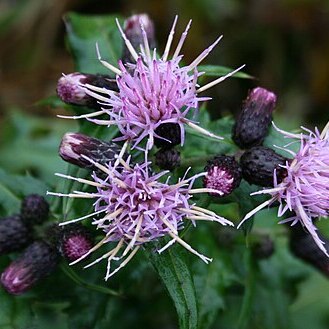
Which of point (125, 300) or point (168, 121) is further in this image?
point (125, 300)

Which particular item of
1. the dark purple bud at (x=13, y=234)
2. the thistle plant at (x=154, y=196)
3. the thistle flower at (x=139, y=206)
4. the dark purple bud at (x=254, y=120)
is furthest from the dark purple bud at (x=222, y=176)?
the dark purple bud at (x=13, y=234)

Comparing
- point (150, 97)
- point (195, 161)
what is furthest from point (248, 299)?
point (150, 97)

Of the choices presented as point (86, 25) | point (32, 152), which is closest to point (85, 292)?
point (86, 25)

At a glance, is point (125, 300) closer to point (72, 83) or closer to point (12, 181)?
point (12, 181)

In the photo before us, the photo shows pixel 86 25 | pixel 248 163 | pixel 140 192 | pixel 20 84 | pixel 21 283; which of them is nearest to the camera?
pixel 140 192

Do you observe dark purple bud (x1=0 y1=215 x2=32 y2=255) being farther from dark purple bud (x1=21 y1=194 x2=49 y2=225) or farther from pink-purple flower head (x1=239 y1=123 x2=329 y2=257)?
pink-purple flower head (x1=239 y1=123 x2=329 y2=257)

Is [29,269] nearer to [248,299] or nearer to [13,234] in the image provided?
[13,234]

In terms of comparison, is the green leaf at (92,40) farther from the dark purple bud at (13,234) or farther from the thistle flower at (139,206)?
the thistle flower at (139,206)

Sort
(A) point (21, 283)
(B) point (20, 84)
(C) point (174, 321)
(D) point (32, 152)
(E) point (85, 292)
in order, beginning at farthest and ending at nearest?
(B) point (20, 84), (D) point (32, 152), (C) point (174, 321), (E) point (85, 292), (A) point (21, 283)
